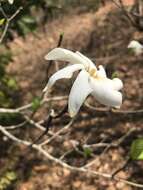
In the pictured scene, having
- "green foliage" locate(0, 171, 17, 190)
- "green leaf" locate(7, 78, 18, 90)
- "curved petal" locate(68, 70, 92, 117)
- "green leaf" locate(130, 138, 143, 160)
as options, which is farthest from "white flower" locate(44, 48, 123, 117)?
"green leaf" locate(7, 78, 18, 90)

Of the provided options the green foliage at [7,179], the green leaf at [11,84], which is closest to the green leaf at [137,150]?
the green foliage at [7,179]

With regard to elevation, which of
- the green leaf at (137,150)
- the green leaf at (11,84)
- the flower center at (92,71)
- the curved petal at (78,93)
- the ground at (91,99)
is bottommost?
the ground at (91,99)

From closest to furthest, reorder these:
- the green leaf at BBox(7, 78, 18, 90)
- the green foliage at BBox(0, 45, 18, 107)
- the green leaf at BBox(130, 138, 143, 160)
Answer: the green leaf at BBox(130, 138, 143, 160) < the green foliage at BBox(0, 45, 18, 107) < the green leaf at BBox(7, 78, 18, 90)

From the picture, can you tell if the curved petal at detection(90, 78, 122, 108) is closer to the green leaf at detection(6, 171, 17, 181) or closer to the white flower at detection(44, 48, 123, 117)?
the white flower at detection(44, 48, 123, 117)

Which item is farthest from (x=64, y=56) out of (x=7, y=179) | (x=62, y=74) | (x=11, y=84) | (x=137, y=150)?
(x=11, y=84)

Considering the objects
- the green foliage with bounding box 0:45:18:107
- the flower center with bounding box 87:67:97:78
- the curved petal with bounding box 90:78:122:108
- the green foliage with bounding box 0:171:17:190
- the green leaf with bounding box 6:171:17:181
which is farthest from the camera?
the green foliage with bounding box 0:45:18:107

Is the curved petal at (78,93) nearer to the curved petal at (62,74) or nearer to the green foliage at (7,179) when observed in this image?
the curved petal at (62,74)

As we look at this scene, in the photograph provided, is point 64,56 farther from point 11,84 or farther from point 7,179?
point 11,84
